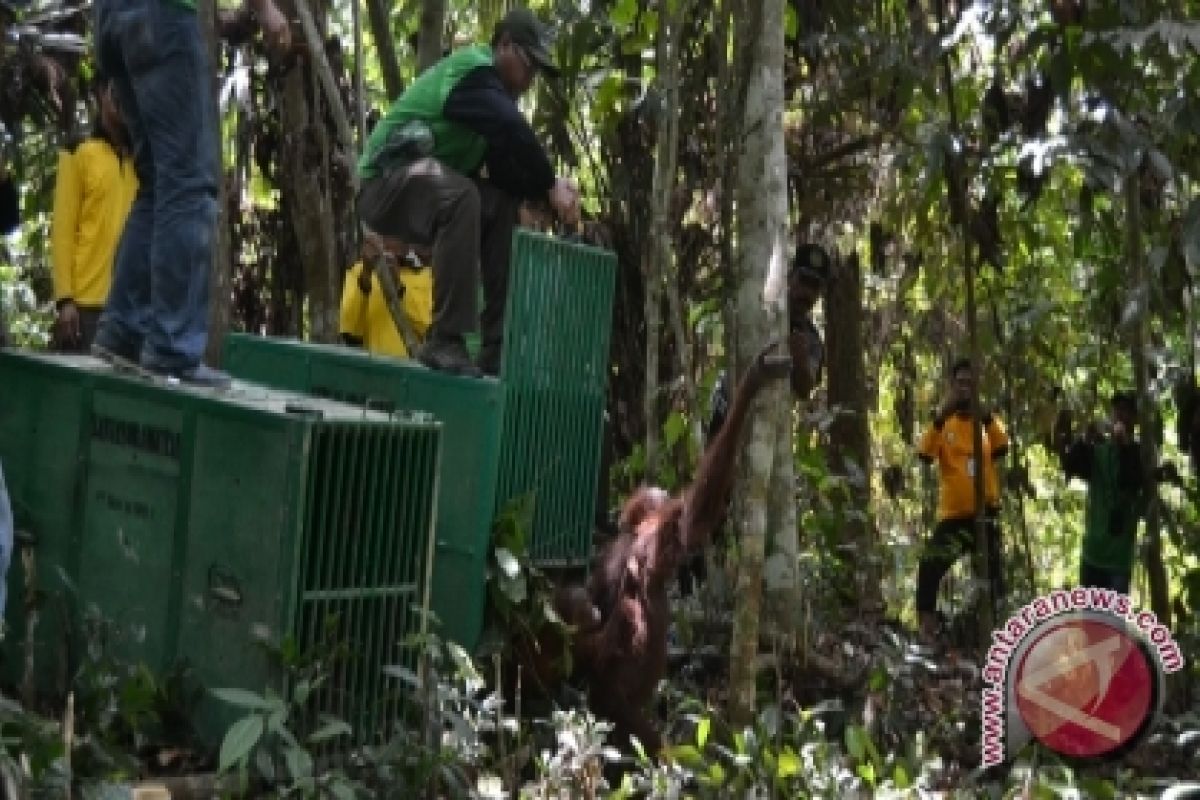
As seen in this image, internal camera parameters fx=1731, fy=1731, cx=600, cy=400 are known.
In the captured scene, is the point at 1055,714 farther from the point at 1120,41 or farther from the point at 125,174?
the point at 125,174

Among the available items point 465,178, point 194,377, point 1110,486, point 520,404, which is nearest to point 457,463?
point 520,404

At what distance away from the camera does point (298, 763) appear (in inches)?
176

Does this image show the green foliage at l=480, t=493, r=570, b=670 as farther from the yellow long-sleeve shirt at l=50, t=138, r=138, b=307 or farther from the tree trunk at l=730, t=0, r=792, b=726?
the yellow long-sleeve shirt at l=50, t=138, r=138, b=307

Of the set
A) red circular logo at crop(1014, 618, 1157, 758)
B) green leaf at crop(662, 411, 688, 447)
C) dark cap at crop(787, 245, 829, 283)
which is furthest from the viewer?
green leaf at crop(662, 411, 688, 447)

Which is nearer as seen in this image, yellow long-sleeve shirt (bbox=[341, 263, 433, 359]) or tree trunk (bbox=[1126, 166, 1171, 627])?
tree trunk (bbox=[1126, 166, 1171, 627])

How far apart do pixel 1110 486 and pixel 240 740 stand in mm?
5247

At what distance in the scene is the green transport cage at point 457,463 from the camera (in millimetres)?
5453

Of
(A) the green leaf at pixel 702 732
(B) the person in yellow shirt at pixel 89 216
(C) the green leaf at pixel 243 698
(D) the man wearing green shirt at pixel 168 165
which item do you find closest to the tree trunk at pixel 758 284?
(A) the green leaf at pixel 702 732

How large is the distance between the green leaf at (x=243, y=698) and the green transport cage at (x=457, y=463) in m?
0.92

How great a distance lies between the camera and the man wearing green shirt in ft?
17.0

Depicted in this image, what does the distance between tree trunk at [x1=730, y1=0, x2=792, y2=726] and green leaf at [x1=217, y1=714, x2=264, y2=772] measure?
1.38 meters

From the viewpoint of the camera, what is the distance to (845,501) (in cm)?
841

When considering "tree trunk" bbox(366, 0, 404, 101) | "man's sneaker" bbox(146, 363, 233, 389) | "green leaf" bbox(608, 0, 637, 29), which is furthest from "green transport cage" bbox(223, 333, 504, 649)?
"tree trunk" bbox(366, 0, 404, 101)

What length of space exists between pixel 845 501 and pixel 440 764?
410 cm
